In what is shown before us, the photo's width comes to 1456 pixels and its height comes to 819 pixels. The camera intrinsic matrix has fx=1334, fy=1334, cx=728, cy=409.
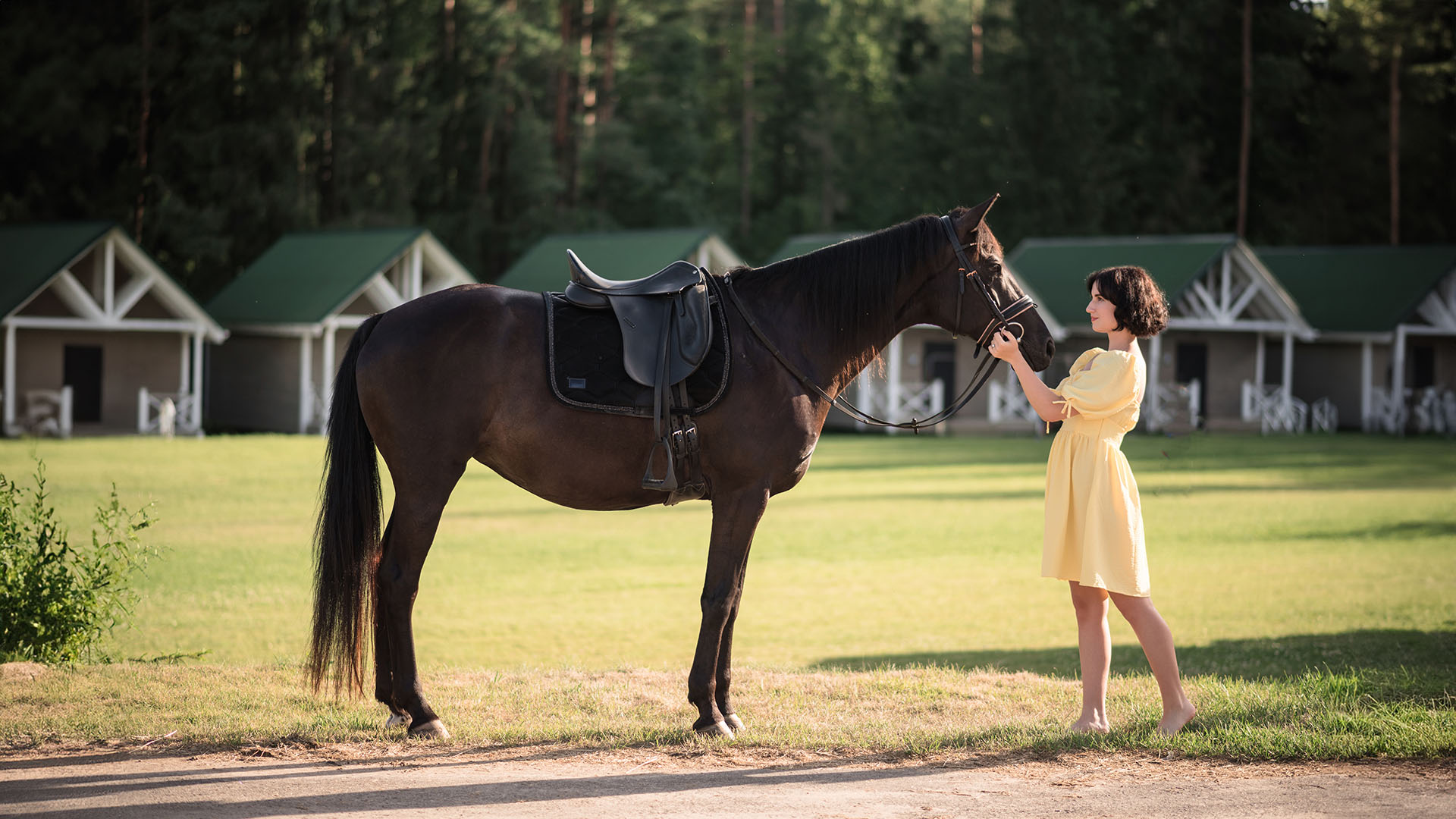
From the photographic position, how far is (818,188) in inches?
2343

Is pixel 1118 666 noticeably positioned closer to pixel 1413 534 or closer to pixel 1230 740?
pixel 1230 740

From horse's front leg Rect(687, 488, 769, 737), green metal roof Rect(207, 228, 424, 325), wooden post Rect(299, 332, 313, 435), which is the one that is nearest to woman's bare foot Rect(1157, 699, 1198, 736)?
horse's front leg Rect(687, 488, 769, 737)

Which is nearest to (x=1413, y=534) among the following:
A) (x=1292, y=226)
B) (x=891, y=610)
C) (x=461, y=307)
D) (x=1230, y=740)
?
(x=891, y=610)

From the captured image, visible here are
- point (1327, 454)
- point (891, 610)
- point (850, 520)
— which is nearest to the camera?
point (891, 610)

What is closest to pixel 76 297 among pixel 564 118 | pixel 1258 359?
pixel 564 118

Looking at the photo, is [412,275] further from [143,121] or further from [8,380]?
[143,121]

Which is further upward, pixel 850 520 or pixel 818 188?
pixel 818 188

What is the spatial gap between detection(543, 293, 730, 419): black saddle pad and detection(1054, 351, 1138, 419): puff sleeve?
145 cm

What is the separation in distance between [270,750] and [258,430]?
30.9 metres

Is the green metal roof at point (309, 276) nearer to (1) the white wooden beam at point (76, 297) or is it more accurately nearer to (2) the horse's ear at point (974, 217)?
(1) the white wooden beam at point (76, 297)

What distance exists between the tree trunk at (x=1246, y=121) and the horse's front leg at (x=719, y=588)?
1813 inches

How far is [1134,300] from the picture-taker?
5570 millimetres

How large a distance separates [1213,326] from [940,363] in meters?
7.68

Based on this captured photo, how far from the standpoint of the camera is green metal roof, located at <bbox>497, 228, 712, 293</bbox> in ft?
118
